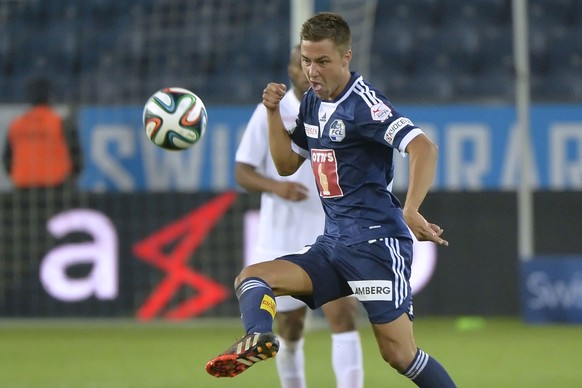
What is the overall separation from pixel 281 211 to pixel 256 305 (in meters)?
2.00

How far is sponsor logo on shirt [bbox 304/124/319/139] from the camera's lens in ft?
18.4

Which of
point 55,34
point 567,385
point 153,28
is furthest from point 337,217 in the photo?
point 55,34

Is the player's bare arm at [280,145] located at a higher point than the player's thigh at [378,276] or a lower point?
higher

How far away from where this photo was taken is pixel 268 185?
6793 mm

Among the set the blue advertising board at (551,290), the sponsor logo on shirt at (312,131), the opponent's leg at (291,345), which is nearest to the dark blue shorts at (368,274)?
the sponsor logo on shirt at (312,131)

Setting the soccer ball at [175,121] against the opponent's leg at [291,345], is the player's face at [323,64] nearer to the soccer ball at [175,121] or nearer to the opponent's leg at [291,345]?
the soccer ball at [175,121]

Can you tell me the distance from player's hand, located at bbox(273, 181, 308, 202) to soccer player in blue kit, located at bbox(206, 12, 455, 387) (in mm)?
1044

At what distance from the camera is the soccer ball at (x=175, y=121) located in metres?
6.03

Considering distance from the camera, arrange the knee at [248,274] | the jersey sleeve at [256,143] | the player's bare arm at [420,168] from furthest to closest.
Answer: the jersey sleeve at [256,143]
the knee at [248,274]
the player's bare arm at [420,168]

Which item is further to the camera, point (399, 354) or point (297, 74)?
point (297, 74)

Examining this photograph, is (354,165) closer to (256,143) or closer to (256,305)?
(256,305)

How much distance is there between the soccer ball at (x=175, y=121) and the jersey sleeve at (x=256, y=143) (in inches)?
32.6

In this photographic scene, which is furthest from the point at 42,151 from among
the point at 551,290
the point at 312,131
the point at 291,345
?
the point at 312,131

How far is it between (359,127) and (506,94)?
8697 mm
